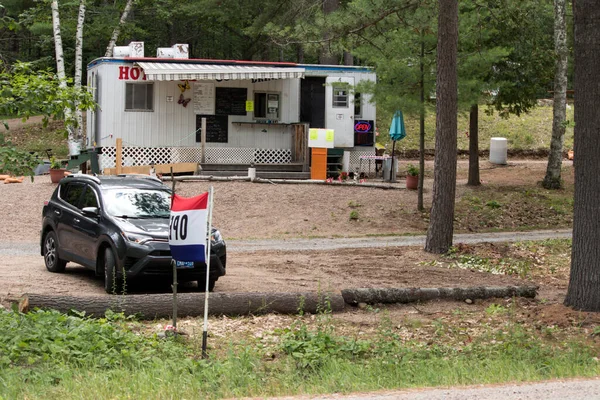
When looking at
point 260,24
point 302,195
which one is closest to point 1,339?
point 302,195

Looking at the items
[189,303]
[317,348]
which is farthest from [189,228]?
[189,303]

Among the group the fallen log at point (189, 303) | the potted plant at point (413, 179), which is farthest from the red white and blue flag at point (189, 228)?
the potted plant at point (413, 179)

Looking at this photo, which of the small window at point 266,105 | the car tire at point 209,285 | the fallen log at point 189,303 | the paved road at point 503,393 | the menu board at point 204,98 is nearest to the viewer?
the paved road at point 503,393

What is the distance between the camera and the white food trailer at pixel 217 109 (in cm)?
2730

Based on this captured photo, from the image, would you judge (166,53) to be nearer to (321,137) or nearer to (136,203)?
(321,137)

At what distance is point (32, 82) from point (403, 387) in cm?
580

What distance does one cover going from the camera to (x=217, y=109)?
94.5 ft

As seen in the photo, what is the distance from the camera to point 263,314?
11633mm

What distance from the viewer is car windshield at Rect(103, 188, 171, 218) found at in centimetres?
1320

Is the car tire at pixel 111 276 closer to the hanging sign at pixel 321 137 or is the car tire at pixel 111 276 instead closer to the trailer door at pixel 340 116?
the hanging sign at pixel 321 137

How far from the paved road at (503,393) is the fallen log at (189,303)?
3864 millimetres

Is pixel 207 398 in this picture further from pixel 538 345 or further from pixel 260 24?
pixel 260 24

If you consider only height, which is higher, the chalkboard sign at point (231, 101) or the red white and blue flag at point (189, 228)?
the chalkboard sign at point (231, 101)

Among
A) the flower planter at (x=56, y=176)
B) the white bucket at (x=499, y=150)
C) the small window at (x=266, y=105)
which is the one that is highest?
the small window at (x=266, y=105)
